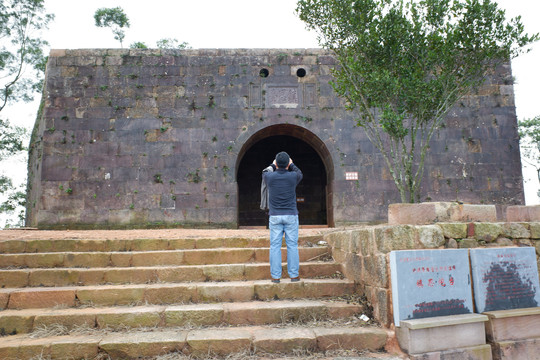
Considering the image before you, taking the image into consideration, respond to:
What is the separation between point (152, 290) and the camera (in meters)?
4.40

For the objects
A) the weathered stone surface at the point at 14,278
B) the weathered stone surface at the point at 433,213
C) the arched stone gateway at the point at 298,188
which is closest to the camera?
the weathered stone surface at the point at 433,213

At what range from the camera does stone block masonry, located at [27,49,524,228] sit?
938cm

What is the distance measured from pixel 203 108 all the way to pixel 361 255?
683cm

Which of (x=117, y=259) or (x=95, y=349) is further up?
(x=117, y=259)

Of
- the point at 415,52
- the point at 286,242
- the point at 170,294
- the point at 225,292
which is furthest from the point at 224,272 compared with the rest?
the point at 415,52

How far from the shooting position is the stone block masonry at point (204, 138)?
30.8ft

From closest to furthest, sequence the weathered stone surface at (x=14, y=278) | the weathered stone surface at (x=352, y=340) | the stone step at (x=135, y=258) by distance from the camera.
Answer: the weathered stone surface at (x=352, y=340)
the weathered stone surface at (x=14, y=278)
the stone step at (x=135, y=258)

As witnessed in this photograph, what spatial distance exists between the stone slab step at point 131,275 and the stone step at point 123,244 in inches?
32.5

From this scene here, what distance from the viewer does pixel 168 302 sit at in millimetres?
4363

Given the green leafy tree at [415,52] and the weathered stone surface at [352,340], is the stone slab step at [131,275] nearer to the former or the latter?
the weathered stone surface at [352,340]

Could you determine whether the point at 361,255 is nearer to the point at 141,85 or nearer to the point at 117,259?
the point at 117,259

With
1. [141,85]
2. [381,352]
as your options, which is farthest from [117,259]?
[141,85]

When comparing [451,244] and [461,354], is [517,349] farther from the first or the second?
[451,244]

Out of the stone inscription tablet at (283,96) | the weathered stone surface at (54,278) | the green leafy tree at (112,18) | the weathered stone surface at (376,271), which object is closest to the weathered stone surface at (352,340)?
the weathered stone surface at (376,271)
